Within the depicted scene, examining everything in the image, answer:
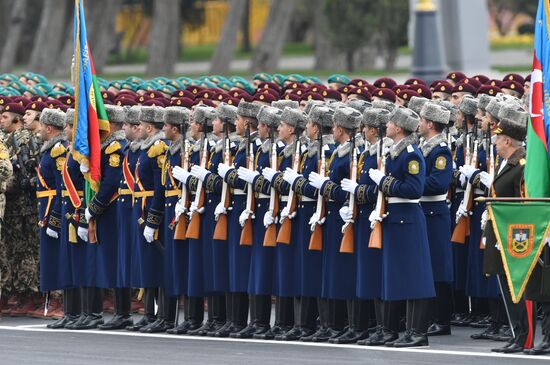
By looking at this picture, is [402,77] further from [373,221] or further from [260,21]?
[260,21]

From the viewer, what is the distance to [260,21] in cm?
7050

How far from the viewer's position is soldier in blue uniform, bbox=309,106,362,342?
1401cm

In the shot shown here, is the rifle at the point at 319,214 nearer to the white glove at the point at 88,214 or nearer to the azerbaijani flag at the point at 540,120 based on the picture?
the azerbaijani flag at the point at 540,120

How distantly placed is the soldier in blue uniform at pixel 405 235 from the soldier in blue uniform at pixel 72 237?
10.6 ft

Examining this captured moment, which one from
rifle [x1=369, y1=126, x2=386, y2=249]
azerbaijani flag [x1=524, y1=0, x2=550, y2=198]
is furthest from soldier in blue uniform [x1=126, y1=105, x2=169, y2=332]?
azerbaijani flag [x1=524, y1=0, x2=550, y2=198]

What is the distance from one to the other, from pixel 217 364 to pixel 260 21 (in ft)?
191

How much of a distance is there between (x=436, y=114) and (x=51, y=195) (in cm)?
399

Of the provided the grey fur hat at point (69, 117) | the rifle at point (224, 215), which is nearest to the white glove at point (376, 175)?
the rifle at point (224, 215)

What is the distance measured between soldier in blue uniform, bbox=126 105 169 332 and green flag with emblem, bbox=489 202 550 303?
334cm

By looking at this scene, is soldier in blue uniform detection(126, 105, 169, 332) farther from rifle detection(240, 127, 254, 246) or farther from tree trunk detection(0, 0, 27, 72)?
tree trunk detection(0, 0, 27, 72)

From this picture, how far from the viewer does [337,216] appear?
1415 centimetres

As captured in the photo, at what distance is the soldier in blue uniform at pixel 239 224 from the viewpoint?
14.6 meters

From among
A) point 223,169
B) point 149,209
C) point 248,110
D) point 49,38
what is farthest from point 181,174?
point 49,38

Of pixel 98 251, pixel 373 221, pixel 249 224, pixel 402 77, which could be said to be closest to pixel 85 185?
pixel 98 251
